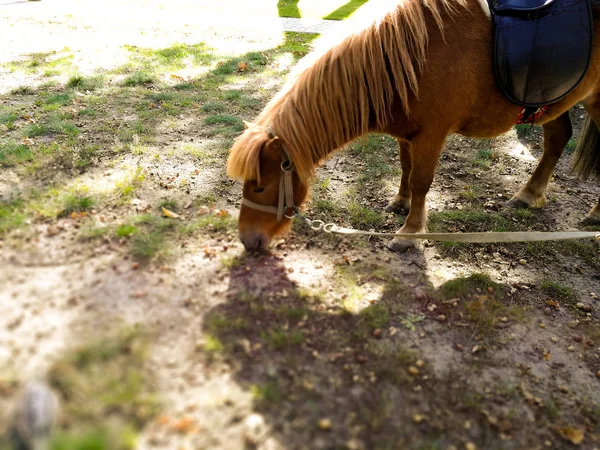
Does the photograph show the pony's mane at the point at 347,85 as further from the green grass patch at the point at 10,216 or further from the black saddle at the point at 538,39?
the green grass patch at the point at 10,216

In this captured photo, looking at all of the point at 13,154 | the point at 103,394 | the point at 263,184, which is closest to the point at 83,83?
the point at 13,154

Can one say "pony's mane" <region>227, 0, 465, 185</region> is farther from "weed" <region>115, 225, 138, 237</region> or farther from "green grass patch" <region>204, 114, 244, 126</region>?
"green grass patch" <region>204, 114, 244, 126</region>

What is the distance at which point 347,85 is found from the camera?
3.09 metres

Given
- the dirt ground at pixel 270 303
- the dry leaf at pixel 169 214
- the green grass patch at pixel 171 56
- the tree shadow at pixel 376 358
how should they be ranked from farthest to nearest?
the green grass patch at pixel 171 56 < the dry leaf at pixel 169 214 < the tree shadow at pixel 376 358 < the dirt ground at pixel 270 303

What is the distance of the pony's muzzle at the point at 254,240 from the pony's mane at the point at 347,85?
0.46m

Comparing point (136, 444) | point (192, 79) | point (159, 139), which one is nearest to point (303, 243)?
point (136, 444)

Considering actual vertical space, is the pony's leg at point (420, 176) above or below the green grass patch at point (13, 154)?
below

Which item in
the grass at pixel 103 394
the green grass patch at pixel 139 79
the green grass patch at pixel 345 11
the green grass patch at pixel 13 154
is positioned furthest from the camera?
the green grass patch at pixel 345 11

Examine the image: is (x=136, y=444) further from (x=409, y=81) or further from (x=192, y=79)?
(x=192, y=79)

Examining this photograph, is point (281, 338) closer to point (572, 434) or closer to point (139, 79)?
point (572, 434)

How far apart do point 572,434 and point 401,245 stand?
1856 millimetres

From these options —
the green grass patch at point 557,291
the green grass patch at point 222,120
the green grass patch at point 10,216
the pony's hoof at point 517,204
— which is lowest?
the green grass patch at point 557,291

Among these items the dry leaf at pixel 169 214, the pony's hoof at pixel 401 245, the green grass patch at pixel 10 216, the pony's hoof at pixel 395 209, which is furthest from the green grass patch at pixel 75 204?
the pony's hoof at pixel 395 209

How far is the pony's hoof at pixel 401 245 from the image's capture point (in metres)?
3.82
